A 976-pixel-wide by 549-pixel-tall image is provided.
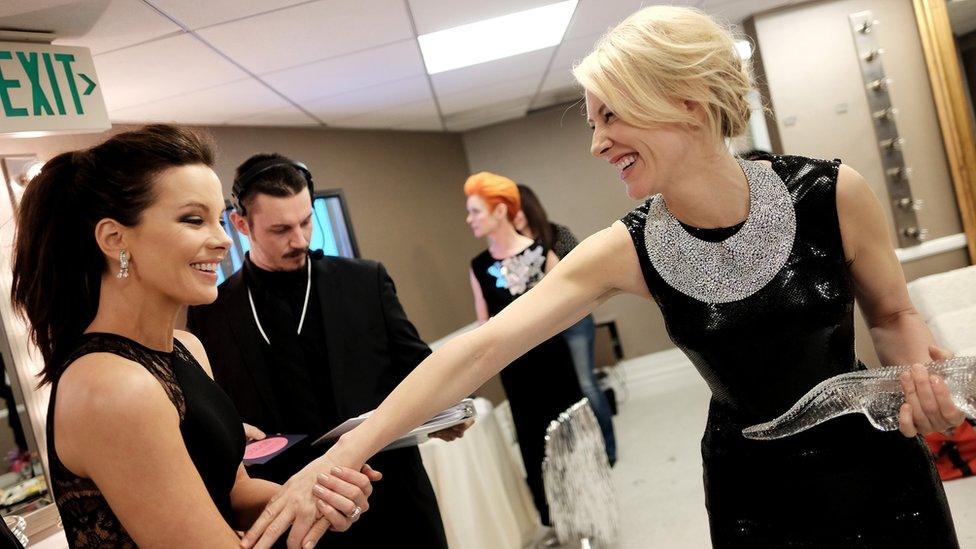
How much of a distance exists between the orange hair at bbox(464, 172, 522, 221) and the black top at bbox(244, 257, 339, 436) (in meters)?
2.24

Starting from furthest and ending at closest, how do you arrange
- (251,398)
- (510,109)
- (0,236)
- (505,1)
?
(510,109), (505,1), (0,236), (251,398)

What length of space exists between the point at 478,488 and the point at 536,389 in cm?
66

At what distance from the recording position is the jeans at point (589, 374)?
5020 millimetres

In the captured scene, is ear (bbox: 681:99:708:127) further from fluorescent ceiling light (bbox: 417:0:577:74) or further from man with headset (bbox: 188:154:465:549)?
fluorescent ceiling light (bbox: 417:0:577:74)

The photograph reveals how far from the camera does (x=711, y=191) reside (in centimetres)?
140

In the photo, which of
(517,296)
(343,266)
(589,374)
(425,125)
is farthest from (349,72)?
(425,125)

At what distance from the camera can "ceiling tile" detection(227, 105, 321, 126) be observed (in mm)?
4582

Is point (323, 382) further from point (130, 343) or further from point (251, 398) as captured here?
point (130, 343)

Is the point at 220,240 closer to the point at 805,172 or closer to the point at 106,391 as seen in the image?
the point at 106,391

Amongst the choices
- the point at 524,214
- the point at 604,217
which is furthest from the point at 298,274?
the point at 604,217

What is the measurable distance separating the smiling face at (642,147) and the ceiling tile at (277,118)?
3513 millimetres

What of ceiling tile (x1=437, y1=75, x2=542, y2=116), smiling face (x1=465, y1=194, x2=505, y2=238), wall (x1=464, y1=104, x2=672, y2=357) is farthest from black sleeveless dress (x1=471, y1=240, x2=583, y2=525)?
wall (x1=464, y1=104, x2=672, y2=357)

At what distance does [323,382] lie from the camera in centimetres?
225

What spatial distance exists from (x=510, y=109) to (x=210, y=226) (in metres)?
5.79
